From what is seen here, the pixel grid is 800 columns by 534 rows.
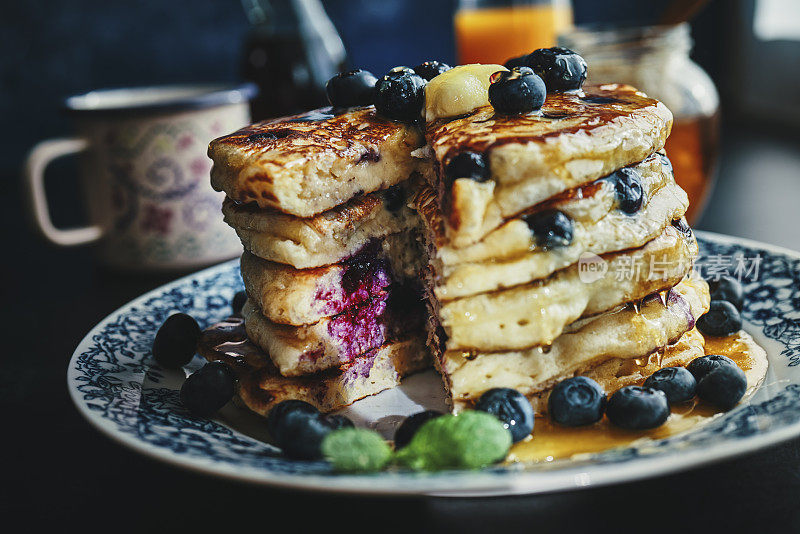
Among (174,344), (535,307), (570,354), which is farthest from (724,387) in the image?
(174,344)

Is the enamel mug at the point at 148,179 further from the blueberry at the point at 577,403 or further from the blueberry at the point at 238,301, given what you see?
the blueberry at the point at 577,403

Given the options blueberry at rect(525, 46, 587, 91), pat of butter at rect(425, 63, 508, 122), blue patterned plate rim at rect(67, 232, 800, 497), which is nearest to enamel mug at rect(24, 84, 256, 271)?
blue patterned plate rim at rect(67, 232, 800, 497)

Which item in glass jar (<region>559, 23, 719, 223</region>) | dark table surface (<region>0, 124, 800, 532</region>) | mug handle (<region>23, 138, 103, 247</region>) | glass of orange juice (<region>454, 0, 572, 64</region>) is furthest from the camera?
glass of orange juice (<region>454, 0, 572, 64</region>)

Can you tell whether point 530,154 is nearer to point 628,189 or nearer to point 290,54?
point 628,189

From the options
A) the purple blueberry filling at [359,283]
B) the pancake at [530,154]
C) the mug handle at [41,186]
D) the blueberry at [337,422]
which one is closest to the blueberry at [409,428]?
the blueberry at [337,422]

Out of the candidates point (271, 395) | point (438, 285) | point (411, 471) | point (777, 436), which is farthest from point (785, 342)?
point (271, 395)

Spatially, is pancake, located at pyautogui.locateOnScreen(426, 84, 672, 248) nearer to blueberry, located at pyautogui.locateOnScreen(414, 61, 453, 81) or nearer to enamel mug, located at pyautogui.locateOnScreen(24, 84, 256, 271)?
blueberry, located at pyautogui.locateOnScreen(414, 61, 453, 81)
